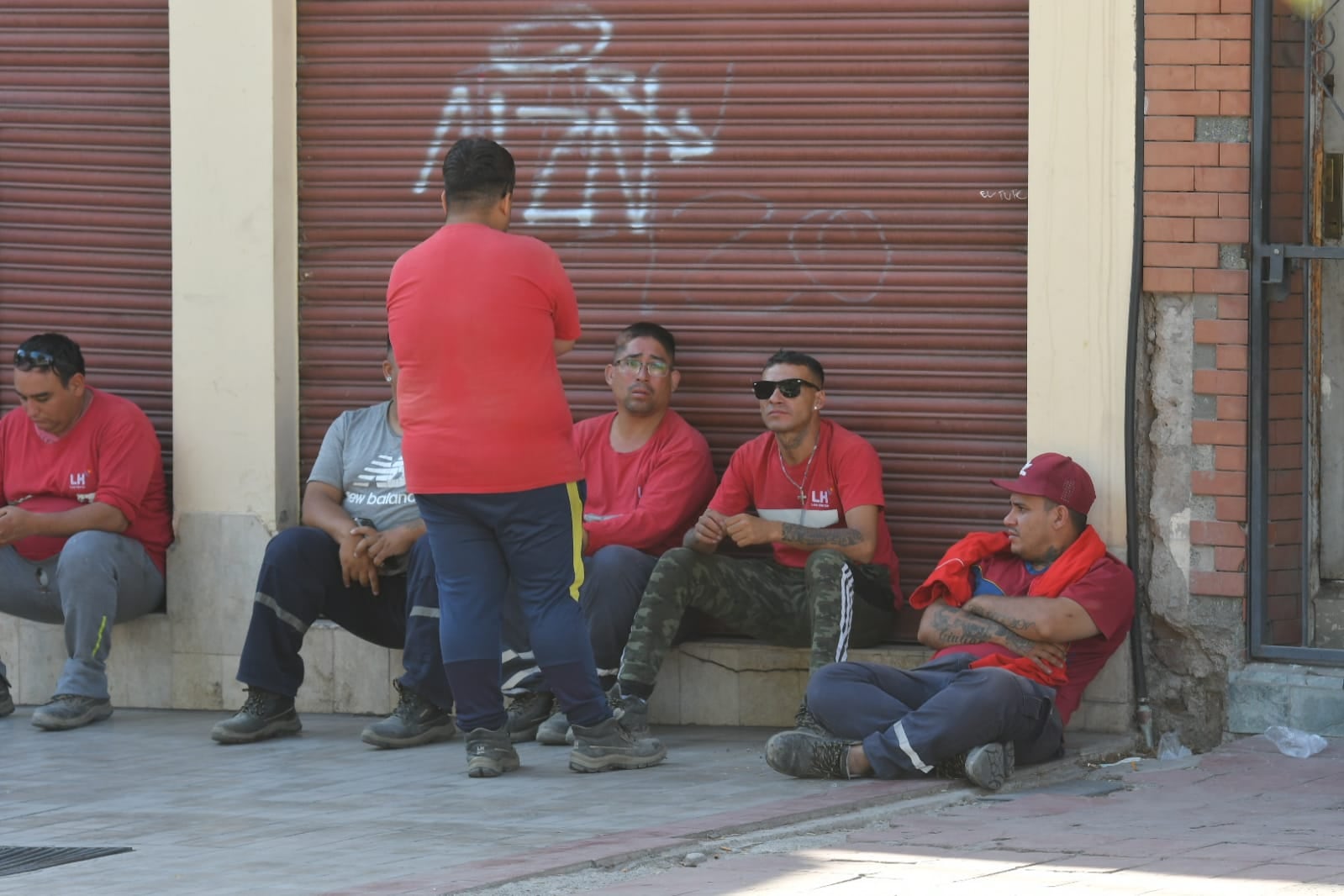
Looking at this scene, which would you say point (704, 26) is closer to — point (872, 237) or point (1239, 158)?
point (872, 237)

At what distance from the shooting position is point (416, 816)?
557cm

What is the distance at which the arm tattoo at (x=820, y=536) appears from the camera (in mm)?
6910

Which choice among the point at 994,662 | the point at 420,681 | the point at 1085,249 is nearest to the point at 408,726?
the point at 420,681

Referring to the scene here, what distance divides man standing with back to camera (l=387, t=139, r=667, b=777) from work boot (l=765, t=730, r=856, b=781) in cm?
55

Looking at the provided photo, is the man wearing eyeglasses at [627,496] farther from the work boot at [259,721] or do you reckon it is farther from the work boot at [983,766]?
the work boot at [983,766]

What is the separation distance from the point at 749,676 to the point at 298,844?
2392 mm

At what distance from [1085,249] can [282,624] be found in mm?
3137

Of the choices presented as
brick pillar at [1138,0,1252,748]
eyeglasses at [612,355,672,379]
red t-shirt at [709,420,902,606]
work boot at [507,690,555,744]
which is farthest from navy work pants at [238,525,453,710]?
brick pillar at [1138,0,1252,748]

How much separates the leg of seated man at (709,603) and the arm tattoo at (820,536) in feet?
0.58

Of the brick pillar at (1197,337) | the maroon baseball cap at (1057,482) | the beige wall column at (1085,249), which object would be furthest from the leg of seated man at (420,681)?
the brick pillar at (1197,337)

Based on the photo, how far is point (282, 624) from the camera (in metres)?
7.08

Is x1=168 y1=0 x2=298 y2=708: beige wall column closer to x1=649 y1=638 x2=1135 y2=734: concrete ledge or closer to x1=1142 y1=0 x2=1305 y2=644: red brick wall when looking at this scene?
x1=649 y1=638 x2=1135 y2=734: concrete ledge

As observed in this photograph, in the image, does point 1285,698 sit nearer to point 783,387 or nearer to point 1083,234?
point 1083,234

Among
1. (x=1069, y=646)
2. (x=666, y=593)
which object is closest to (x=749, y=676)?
(x=666, y=593)
